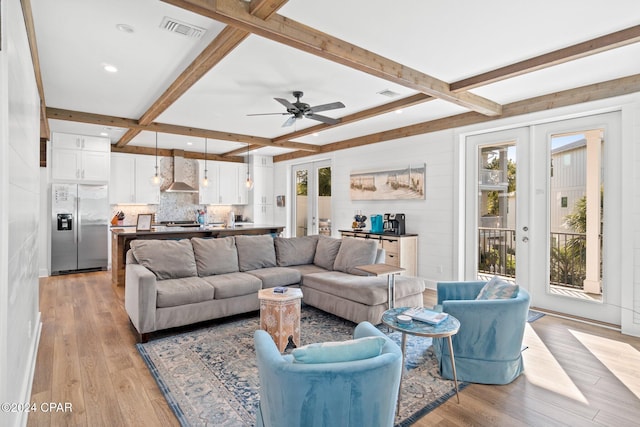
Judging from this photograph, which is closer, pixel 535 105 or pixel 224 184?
pixel 535 105

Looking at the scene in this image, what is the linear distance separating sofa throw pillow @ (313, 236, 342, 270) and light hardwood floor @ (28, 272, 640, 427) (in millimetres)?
2425

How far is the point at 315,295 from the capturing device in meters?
4.20

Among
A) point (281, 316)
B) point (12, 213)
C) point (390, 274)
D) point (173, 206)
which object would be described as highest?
point (173, 206)

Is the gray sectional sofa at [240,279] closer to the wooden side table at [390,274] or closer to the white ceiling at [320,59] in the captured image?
the wooden side table at [390,274]

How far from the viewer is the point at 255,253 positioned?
4648 millimetres

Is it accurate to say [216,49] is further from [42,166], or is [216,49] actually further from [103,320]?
[42,166]

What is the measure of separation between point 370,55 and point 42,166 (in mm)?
6404

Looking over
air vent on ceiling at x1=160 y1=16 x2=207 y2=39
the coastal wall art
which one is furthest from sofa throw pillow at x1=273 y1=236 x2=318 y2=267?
air vent on ceiling at x1=160 y1=16 x2=207 y2=39

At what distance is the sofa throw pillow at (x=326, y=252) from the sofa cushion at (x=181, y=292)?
171 centimetres

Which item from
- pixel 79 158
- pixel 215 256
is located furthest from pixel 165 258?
pixel 79 158

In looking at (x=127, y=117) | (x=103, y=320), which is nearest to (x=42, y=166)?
(x=127, y=117)

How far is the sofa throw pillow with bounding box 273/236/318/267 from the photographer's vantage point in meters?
4.87

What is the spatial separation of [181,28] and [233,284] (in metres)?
2.50

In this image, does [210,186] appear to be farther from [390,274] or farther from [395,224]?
[390,274]
